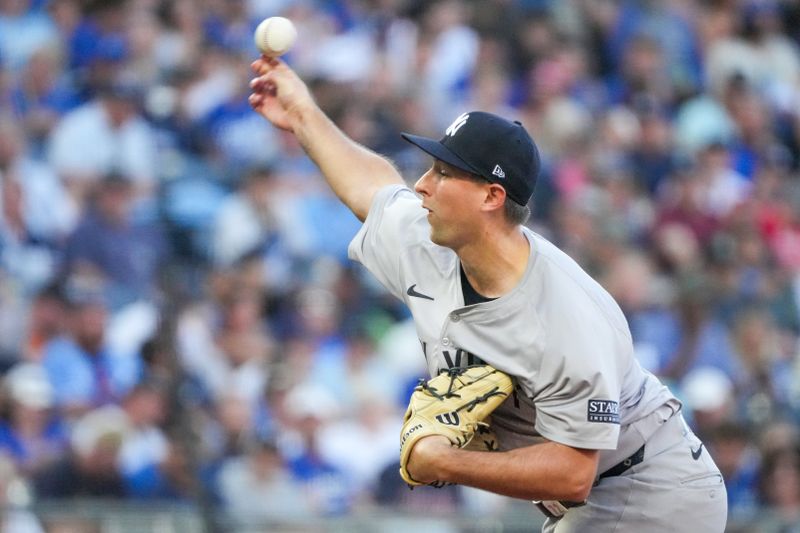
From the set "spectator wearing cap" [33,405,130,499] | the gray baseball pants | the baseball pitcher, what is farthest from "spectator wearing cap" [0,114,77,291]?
the gray baseball pants

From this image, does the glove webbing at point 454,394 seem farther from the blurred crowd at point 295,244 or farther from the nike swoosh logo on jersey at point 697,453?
the blurred crowd at point 295,244

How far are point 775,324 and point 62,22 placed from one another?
5.46 metres

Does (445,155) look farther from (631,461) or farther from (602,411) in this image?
(631,461)

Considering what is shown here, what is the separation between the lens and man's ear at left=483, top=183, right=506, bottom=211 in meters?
4.19

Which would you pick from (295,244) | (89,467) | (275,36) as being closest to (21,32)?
(295,244)

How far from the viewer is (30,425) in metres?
7.43

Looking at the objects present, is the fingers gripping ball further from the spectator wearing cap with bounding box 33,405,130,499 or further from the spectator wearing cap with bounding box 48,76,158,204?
the spectator wearing cap with bounding box 48,76,158,204

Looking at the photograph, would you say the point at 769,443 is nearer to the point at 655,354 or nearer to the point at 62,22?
the point at 655,354

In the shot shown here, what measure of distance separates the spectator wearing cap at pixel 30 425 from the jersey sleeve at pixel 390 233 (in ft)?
10.7

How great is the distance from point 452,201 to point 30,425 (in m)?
4.03

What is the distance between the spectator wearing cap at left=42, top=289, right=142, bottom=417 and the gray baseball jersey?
3.57 metres

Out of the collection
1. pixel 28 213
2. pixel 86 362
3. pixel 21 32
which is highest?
pixel 21 32

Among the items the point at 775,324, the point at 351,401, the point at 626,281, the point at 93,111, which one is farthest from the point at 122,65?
the point at 775,324

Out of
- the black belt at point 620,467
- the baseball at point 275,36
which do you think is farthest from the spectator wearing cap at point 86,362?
the black belt at point 620,467
